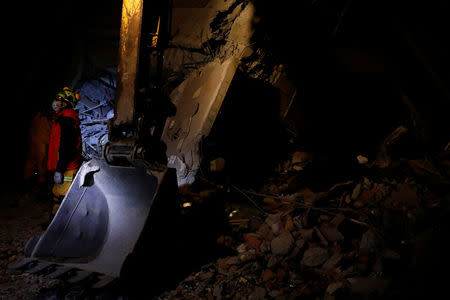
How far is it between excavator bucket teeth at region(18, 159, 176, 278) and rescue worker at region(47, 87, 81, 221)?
102 cm

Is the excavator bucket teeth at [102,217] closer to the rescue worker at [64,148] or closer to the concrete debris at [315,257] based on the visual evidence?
the rescue worker at [64,148]

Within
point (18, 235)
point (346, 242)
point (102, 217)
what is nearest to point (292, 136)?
point (346, 242)

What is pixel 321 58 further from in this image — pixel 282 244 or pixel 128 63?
pixel 128 63

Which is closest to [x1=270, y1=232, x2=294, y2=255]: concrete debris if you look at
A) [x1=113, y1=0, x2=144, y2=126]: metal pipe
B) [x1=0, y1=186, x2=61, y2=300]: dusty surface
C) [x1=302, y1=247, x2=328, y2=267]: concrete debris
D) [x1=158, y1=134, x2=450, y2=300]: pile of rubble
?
[x1=158, y1=134, x2=450, y2=300]: pile of rubble

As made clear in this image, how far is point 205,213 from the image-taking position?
373cm

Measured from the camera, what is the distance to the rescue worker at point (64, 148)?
3.45m

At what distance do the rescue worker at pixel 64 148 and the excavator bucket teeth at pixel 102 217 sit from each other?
102 centimetres

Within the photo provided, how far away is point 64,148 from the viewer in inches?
136

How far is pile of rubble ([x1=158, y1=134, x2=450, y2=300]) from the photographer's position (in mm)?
1720

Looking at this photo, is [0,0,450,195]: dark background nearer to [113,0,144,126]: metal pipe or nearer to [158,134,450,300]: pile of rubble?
[158,134,450,300]: pile of rubble

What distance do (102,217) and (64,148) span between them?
1.46 metres

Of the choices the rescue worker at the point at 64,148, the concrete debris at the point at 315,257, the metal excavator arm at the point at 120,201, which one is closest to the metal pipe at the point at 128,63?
the metal excavator arm at the point at 120,201

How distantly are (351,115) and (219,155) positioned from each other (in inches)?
115

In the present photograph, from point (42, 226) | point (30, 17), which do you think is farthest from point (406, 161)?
point (30, 17)
